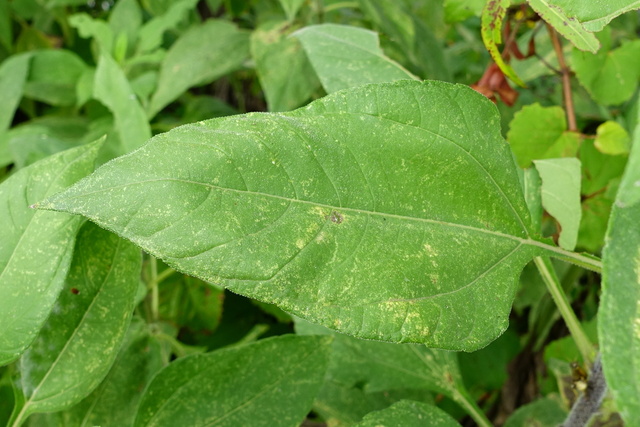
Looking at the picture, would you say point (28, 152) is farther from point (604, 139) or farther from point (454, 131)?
point (604, 139)

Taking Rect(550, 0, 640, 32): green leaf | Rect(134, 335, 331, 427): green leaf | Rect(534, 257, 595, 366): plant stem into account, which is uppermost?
Rect(550, 0, 640, 32): green leaf

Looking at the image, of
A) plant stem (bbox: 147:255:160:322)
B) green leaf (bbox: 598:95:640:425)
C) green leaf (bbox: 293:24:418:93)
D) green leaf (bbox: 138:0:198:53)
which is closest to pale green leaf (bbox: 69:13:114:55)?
green leaf (bbox: 138:0:198:53)

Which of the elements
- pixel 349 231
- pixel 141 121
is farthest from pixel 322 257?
pixel 141 121

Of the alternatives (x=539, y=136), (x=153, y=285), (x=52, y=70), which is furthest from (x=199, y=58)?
(x=539, y=136)

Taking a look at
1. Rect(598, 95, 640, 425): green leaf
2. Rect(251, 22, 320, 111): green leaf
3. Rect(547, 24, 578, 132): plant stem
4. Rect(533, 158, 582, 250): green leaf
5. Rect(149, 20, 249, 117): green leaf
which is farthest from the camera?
Rect(149, 20, 249, 117): green leaf

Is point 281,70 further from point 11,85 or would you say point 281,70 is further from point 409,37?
point 11,85

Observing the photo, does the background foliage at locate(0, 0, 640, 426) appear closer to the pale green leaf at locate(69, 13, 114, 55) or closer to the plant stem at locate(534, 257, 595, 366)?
the plant stem at locate(534, 257, 595, 366)
